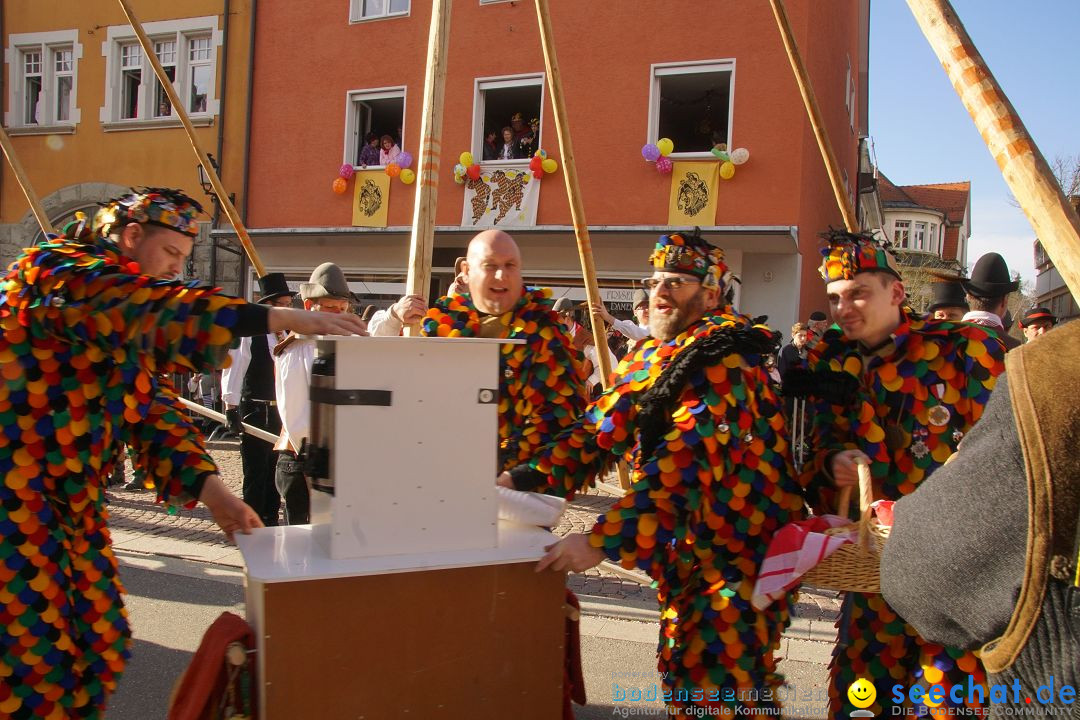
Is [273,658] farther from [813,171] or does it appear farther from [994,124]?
[813,171]

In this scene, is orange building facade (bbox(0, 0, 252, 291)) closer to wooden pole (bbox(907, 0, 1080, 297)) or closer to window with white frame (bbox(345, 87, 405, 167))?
window with white frame (bbox(345, 87, 405, 167))

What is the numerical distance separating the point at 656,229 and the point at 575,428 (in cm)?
861

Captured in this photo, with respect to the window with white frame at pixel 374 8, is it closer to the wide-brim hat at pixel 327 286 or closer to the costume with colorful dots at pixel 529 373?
the wide-brim hat at pixel 327 286

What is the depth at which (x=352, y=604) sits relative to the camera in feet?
6.56

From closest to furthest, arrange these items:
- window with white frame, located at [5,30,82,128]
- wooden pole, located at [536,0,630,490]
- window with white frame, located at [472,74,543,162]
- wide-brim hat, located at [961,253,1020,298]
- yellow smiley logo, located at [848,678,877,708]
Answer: yellow smiley logo, located at [848,678,877,708]
wooden pole, located at [536,0,630,490]
wide-brim hat, located at [961,253,1020,298]
window with white frame, located at [472,74,543,162]
window with white frame, located at [5,30,82,128]

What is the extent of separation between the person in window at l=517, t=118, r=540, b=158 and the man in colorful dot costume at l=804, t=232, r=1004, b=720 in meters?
10.8

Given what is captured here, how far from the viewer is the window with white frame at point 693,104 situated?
11703mm

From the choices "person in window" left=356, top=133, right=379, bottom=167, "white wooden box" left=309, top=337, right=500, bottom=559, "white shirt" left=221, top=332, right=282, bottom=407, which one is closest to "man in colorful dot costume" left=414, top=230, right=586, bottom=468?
"white wooden box" left=309, top=337, right=500, bottom=559

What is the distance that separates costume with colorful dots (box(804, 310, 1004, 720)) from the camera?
241 cm

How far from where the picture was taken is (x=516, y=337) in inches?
126

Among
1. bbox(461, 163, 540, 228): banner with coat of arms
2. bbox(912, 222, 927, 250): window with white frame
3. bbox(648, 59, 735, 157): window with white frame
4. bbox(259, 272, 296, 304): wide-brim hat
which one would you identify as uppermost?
bbox(912, 222, 927, 250): window with white frame

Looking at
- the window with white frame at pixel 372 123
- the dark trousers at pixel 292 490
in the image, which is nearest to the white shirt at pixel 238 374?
the dark trousers at pixel 292 490

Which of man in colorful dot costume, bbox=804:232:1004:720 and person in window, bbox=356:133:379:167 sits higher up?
person in window, bbox=356:133:379:167

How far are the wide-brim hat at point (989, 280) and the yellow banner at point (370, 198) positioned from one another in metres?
10.2
